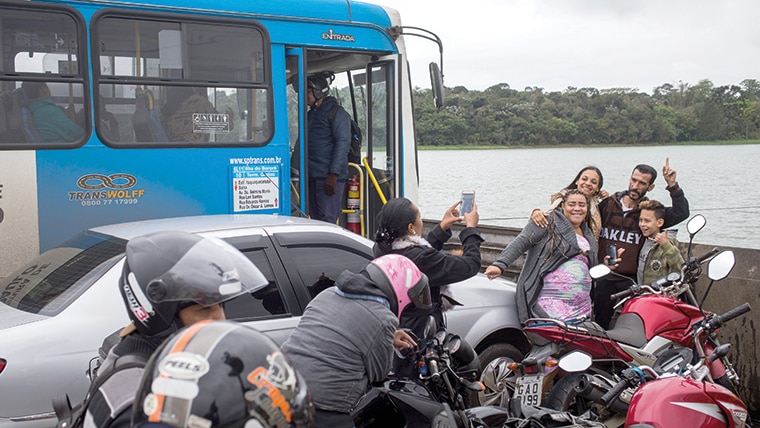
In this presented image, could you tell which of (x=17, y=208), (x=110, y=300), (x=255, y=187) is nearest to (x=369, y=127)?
(x=255, y=187)

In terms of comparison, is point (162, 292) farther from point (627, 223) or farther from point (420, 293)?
point (627, 223)

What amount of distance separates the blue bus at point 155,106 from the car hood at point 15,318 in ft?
7.45

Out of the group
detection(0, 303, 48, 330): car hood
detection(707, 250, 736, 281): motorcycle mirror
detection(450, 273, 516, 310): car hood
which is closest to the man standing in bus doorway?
detection(450, 273, 516, 310): car hood

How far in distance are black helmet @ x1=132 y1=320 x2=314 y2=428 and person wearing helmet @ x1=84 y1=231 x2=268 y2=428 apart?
0.44 meters

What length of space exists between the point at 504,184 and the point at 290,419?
66.0ft

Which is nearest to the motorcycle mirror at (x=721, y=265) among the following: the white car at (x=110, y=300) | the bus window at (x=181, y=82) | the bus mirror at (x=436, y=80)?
the white car at (x=110, y=300)

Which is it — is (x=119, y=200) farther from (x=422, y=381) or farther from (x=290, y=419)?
(x=290, y=419)

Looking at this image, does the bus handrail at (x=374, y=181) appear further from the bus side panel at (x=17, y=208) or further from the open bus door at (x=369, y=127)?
the bus side panel at (x=17, y=208)

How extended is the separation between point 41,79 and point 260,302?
3.20 m

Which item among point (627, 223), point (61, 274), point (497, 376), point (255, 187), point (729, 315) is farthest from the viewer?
point (255, 187)

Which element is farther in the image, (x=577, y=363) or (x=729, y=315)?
(x=729, y=315)

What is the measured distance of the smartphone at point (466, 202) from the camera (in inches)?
206

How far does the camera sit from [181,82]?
7.02m

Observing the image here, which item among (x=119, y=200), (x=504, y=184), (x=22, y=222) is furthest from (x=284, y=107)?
(x=504, y=184)
